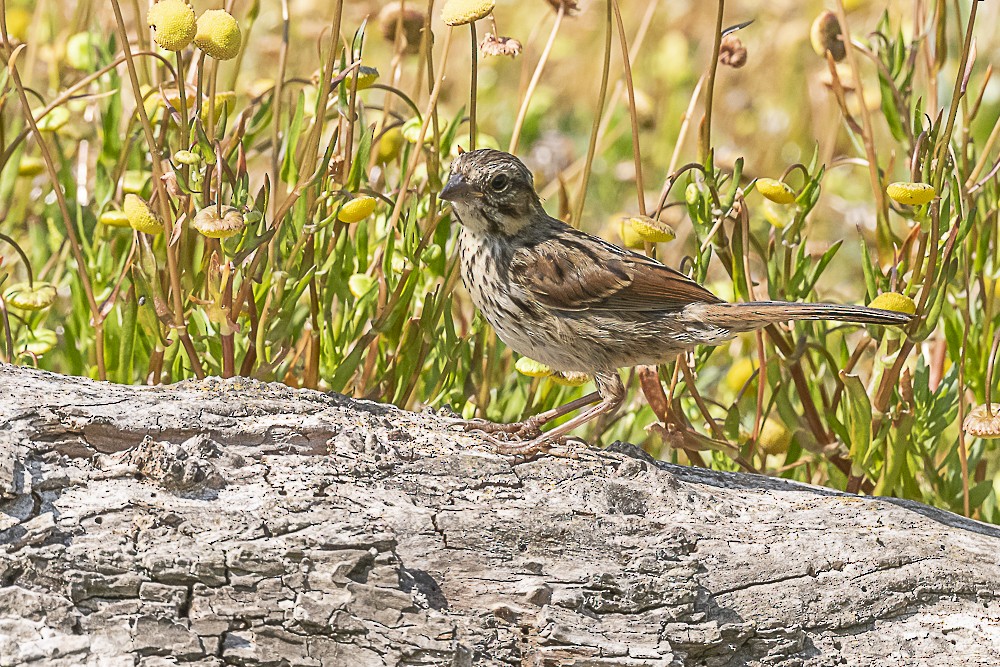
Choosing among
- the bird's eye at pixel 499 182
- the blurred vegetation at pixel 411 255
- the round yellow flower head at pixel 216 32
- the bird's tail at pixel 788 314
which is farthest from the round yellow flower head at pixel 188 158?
the bird's tail at pixel 788 314

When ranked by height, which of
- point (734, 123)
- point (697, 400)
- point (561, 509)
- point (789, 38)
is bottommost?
point (561, 509)

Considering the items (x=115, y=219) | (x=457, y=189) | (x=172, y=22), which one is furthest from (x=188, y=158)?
(x=457, y=189)

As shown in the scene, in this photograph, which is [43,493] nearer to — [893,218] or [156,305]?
[156,305]

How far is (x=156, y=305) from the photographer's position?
10.1ft

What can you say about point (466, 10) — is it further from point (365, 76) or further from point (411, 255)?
point (411, 255)

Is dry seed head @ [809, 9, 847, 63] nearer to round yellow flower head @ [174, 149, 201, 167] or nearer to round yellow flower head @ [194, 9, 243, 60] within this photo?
round yellow flower head @ [194, 9, 243, 60]

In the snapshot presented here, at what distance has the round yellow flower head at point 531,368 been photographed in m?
3.36

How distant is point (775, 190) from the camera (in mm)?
3178

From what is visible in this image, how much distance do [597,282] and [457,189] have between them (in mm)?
491

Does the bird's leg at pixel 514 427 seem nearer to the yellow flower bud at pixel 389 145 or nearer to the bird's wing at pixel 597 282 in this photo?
the bird's wing at pixel 597 282

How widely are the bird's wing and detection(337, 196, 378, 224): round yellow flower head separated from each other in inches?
17.6

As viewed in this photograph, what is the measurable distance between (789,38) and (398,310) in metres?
5.14

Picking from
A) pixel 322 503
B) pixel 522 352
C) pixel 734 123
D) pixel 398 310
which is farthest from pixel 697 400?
pixel 734 123

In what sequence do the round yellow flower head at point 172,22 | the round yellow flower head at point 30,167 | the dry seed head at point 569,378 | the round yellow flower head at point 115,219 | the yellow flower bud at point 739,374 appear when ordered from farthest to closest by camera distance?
the yellow flower bud at point 739,374 < the round yellow flower head at point 30,167 < the dry seed head at point 569,378 < the round yellow flower head at point 115,219 < the round yellow flower head at point 172,22
